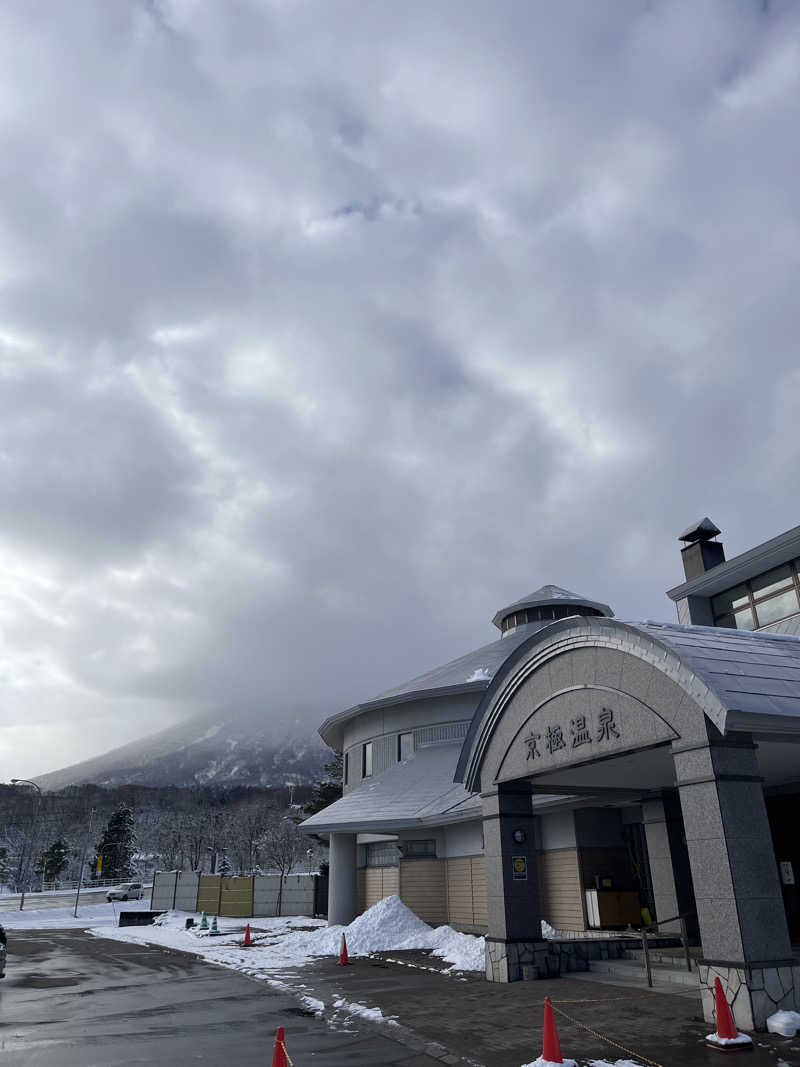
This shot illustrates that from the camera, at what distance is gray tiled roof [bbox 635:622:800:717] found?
11.1 metres

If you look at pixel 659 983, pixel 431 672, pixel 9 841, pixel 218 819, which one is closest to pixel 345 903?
pixel 431 672

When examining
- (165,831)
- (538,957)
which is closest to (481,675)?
(538,957)

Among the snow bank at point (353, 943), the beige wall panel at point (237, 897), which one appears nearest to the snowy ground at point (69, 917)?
the beige wall panel at point (237, 897)

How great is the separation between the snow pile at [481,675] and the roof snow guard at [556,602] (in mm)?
6827

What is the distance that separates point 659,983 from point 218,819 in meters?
130

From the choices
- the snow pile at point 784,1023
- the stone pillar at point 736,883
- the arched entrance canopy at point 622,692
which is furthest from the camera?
the arched entrance canopy at point 622,692

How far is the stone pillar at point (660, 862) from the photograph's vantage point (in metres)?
19.1

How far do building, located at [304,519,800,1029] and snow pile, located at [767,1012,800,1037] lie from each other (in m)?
0.15

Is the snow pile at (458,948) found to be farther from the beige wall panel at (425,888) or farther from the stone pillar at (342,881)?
the stone pillar at (342,881)

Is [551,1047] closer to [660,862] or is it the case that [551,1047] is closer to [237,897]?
[660,862]

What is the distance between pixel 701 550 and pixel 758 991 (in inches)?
737

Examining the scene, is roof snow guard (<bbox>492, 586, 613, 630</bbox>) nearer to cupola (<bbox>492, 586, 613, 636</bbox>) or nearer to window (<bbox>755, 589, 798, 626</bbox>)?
cupola (<bbox>492, 586, 613, 636</bbox>)

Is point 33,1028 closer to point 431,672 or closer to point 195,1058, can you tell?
point 195,1058

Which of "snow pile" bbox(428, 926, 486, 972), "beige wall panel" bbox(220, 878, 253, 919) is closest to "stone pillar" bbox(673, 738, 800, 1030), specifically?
"snow pile" bbox(428, 926, 486, 972)
